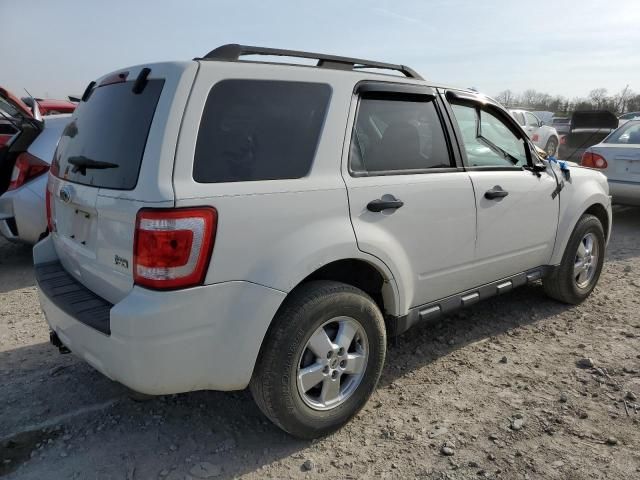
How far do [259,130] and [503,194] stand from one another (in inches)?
71.3

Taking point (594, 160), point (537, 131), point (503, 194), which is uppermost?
point (503, 194)

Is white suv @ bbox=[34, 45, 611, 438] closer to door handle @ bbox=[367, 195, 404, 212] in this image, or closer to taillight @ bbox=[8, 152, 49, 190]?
door handle @ bbox=[367, 195, 404, 212]

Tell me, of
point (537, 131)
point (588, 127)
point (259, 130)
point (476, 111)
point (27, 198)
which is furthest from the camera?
point (537, 131)

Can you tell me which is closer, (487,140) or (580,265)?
(487,140)

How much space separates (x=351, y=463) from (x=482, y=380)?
1.15 metres

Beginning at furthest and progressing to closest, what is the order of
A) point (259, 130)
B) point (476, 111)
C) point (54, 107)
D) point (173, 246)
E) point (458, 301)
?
point (54, 107)
point (476, 111)
point (458, 301)
point (259, 130)
point (173, 246)

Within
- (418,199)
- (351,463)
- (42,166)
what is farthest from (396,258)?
(42,166)

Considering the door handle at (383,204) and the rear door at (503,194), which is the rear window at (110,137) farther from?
the rear door at (503,194)

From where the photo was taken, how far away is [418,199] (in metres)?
2.81

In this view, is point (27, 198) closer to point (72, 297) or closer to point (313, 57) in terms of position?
point (72, 297)

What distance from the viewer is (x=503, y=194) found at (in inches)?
130

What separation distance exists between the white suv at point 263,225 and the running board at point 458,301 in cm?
1

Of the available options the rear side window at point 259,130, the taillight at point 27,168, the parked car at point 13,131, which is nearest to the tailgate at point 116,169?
the rear side window at point 259,130

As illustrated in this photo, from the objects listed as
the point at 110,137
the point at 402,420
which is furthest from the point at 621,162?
the point at 110,137
